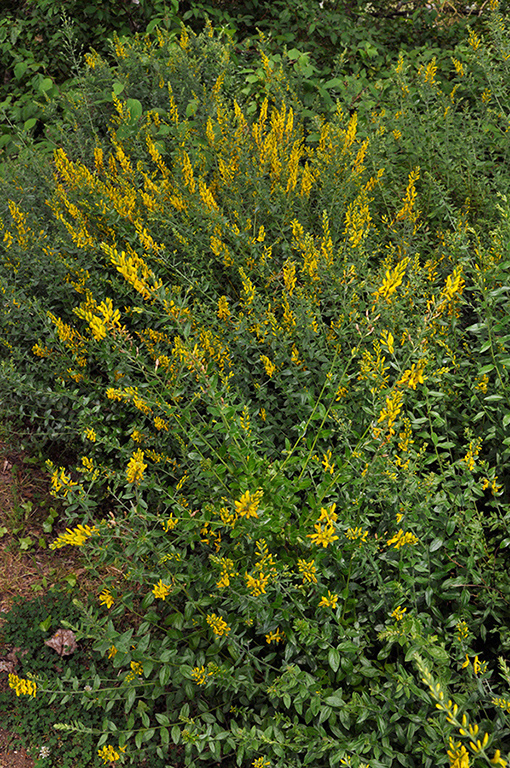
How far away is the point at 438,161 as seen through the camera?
3.50 meters

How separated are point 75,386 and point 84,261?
71 cm

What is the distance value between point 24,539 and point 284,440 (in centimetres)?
166

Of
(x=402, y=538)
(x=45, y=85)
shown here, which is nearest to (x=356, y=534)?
(x=402, y=538)

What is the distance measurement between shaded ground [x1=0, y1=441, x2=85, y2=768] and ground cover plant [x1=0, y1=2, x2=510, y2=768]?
0.29m

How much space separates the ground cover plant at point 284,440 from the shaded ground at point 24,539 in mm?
288

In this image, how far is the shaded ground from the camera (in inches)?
123

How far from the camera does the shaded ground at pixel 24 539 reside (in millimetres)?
3133

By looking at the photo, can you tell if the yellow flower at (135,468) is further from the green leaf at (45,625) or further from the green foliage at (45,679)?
the green leaf at (45,625)

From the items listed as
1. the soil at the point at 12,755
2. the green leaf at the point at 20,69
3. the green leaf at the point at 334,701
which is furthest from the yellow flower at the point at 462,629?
the green leaf at the point at 20,69

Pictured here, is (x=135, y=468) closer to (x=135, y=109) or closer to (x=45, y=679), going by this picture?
(x=45, y=679)

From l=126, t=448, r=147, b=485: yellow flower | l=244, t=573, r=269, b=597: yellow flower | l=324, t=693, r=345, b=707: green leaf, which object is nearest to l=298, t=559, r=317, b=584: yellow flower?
l=244, t=573, r=269, b=597: yellow flower

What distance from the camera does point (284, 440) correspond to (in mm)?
2723

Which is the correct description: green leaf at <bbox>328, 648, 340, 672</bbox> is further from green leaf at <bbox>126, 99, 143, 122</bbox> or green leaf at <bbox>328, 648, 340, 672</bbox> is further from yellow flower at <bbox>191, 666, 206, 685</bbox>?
green leaf at <bbox>126, 99, 143, 122</bbox>

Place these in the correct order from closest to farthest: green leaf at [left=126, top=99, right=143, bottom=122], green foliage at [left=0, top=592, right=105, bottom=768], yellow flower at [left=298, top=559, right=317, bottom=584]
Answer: yellow flower at [left=298, top=559, right=317, bottom=584] → green foliage at [left=0, top=592, right=105, bottom=768] → green leaf at [left=126, top=99, right=143, bottom=122]
